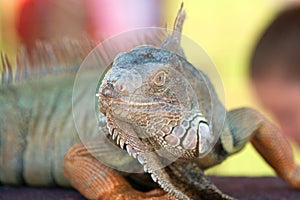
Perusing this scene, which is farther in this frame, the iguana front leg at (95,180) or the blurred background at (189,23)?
the blurred background at (189,23)

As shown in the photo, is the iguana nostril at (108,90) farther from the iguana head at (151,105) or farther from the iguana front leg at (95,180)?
the iguana front leg at (95,180)

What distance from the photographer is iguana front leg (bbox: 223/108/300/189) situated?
2.24m

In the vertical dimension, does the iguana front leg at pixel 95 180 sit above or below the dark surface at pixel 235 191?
above

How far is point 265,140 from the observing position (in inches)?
91.2

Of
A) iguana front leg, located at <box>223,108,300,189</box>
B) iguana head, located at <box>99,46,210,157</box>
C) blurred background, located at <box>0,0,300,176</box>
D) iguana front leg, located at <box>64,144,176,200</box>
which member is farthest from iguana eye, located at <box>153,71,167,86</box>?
blurred background, located at <box>0,0,300,176</box>

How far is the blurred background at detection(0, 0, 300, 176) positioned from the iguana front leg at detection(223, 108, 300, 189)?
518 millimetres

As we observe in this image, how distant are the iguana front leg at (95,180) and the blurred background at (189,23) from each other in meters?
0.85

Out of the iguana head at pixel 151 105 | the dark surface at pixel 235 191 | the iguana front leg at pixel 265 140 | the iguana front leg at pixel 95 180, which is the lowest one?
the dark surface at pixel 235 191

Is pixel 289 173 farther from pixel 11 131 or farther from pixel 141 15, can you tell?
pixel 141 15

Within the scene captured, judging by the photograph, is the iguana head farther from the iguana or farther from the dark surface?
the dark surface

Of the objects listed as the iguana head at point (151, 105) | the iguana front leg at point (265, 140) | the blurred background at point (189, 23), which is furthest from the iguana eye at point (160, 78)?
the blurred background at point (189, 23)

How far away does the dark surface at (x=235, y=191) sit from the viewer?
7.36 ft

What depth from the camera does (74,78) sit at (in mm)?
2602

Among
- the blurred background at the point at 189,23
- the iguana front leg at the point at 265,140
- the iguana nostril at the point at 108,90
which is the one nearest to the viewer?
the iguana nostril at the point at 108,90
